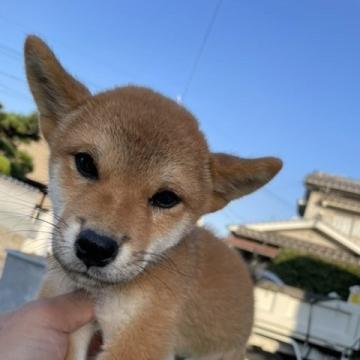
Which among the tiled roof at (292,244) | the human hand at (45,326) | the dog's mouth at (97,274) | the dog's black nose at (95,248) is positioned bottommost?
the human hand at (45,326)

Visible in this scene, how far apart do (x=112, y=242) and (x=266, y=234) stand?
2765cm

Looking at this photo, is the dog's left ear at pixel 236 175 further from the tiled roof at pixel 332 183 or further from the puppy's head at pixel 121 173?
the tiled roof at pixel 332 183

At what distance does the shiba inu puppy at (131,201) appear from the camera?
2.16 m

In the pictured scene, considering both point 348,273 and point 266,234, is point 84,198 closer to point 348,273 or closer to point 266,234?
point 348,273

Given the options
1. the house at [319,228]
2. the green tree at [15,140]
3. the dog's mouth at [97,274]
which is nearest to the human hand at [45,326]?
the dog's mouth at [97,274]

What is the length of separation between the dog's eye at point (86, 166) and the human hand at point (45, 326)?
577 mm

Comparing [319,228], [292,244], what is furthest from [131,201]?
[319,228]

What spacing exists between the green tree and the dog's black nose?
59.0 feet

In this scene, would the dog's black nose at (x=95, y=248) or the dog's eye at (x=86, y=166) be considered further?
the dog's eye at (x=86, y=166)

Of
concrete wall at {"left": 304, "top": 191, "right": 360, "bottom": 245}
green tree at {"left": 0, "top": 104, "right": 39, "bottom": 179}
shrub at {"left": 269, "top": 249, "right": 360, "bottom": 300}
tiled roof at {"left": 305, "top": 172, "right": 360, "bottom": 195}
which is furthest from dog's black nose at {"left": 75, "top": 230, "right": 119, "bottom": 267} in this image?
tiled roof at {"left": 305, "top": 172, "right": 360, "bottom": 195}

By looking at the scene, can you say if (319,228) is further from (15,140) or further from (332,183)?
(15,140)

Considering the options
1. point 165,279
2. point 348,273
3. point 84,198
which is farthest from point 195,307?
point 348,273

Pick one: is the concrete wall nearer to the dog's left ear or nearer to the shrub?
the shrub

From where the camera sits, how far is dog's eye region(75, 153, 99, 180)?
Answer: 91.2 inches
